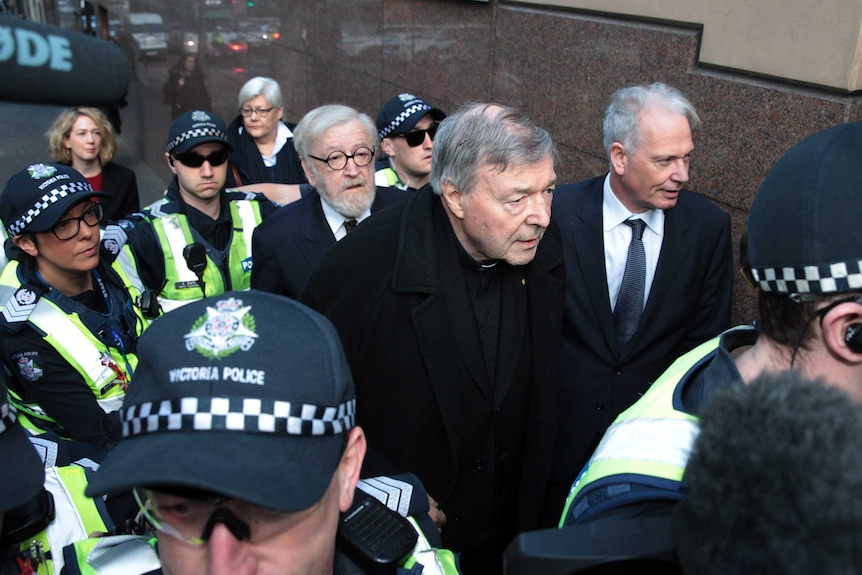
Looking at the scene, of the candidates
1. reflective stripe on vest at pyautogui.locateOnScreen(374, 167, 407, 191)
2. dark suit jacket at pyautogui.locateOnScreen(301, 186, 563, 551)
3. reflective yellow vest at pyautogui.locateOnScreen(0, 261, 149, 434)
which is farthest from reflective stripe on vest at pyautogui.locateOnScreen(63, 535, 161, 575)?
reflective stripe on vest at pyautogui.locateOnScreen(374, 167, 407, 191)

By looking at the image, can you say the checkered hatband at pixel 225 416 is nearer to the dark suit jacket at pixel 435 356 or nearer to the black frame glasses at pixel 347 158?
the dark suit jacket at pixel 435 356

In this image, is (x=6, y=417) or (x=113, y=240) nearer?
(x=6, y=417)

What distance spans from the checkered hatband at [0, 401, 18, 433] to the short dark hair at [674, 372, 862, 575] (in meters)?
1.44

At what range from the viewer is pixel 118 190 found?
5.92 metres

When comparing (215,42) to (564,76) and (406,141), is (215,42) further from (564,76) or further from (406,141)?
(564,76)

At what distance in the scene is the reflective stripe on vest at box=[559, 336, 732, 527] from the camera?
1442 millimetres

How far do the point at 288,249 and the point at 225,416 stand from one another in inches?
101

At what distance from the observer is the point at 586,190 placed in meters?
3.64

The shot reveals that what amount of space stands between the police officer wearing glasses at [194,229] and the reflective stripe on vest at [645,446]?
2.80m

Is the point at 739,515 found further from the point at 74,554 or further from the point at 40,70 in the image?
the point at 40,70

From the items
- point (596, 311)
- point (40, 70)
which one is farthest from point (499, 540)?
point (40, 70)

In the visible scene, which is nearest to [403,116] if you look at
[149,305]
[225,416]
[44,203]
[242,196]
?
[242,196]

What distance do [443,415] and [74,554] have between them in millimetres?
1408

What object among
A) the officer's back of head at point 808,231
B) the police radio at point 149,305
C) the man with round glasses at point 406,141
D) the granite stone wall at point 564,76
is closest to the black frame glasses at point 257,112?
the granite stone wall at point 564,76
